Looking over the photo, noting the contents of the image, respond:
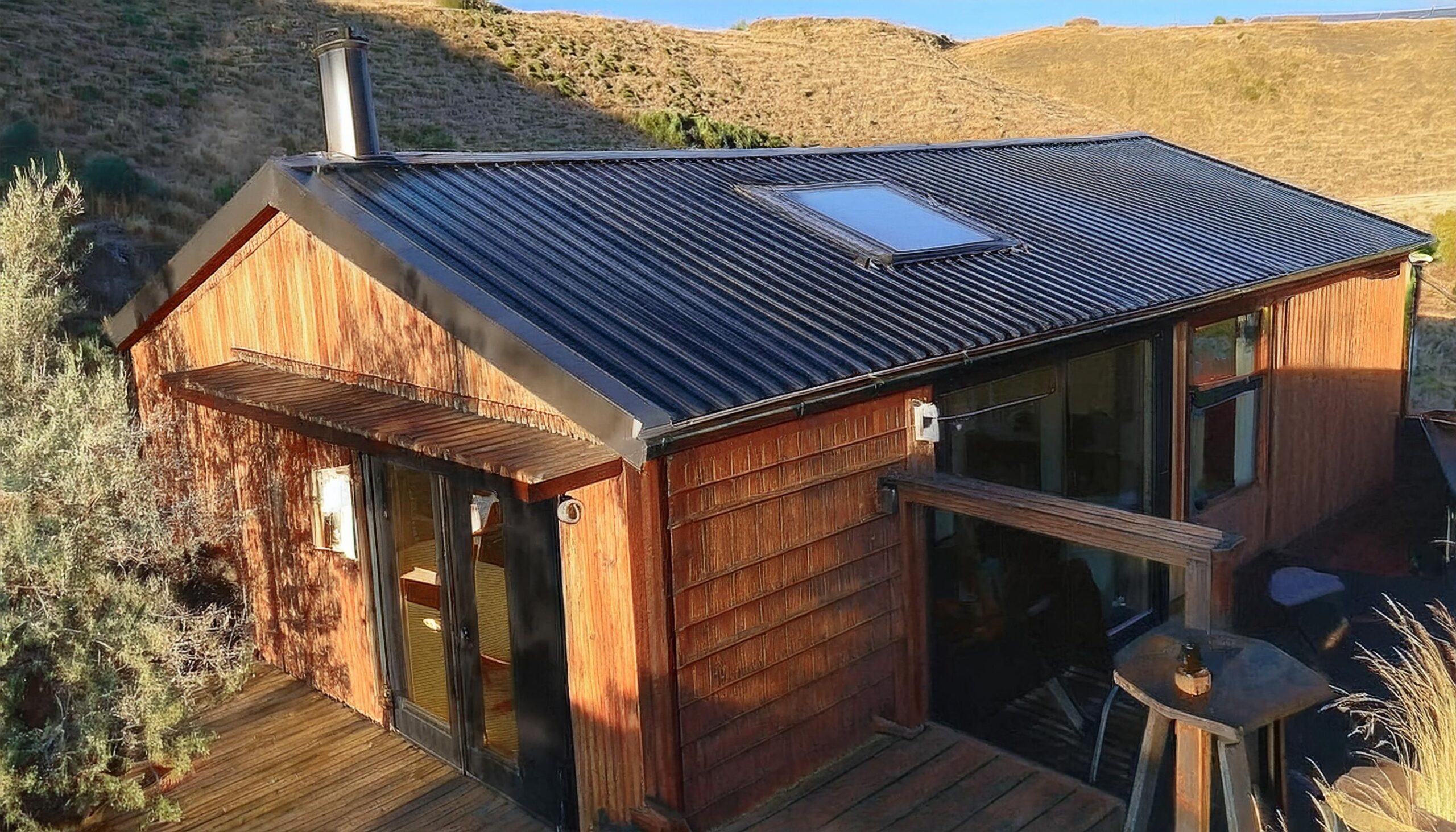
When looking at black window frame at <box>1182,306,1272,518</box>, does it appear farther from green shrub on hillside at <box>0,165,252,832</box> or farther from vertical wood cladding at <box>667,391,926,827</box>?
green shrub on hillside at <box>0,165,252,832</box>

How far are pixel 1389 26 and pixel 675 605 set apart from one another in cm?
5902

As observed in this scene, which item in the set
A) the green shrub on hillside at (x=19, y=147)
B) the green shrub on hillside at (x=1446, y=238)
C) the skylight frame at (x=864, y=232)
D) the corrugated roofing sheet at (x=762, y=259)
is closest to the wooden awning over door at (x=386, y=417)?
the corrugated roofing sheet at (x=762, y=259)

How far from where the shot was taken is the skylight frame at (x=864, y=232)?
7.13m

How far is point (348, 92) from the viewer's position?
6887 mm

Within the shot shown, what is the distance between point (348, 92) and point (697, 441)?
3.89m

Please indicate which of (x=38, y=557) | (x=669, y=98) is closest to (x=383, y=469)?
(x=38, y=557)

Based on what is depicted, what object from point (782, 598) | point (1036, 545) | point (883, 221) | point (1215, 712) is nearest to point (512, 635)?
point (782, 598)

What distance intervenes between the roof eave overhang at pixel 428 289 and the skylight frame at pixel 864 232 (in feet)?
9.74

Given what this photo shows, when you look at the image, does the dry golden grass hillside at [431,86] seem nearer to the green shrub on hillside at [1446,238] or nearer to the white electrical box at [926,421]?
the white electrical box at [926,421]

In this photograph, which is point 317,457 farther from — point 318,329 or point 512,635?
point 512,635

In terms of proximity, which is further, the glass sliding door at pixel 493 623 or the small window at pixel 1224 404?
the small window at pixel 1224 404

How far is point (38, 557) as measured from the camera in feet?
18.2

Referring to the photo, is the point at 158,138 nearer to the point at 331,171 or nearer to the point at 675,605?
the point at 331,171

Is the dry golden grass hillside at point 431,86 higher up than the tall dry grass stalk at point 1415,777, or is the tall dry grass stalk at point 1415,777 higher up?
the dry golden grass hillside at point 431,86
